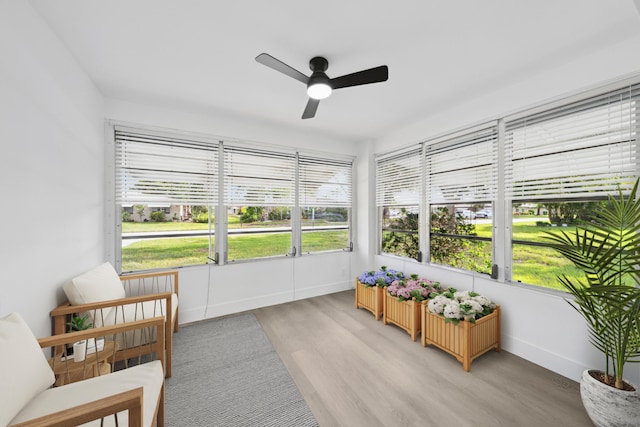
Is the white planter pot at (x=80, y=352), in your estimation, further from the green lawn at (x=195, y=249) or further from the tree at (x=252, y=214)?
the tree at (x=252, y=214)

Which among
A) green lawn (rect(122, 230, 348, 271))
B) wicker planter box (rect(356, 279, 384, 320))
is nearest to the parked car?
wicker planter box (rect(356, 279, 384, 320))

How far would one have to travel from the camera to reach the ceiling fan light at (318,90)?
1926mm

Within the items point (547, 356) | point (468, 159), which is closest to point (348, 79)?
point (468, 159)

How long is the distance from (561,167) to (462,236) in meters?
1.11

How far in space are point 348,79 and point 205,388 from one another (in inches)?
104

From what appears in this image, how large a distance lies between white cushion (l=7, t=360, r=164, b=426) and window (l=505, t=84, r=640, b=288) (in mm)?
2711

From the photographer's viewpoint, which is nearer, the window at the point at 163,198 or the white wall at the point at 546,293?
the white wall at the point at 546,293

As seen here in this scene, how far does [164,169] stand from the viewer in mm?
2957

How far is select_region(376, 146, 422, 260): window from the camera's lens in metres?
3.49

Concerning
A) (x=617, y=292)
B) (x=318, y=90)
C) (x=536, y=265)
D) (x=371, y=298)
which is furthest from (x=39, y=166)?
(x=536, y=265)

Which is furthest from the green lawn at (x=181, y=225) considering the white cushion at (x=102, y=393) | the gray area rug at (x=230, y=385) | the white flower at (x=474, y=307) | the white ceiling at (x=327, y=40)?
the white flower at (x=474, y=307)

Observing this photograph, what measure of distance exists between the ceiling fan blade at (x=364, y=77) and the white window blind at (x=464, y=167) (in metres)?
1.56

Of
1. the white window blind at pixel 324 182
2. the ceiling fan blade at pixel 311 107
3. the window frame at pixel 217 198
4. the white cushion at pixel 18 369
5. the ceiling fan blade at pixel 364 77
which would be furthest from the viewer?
the white window blind at pixel 324 182

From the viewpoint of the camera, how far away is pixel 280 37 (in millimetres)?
1778
